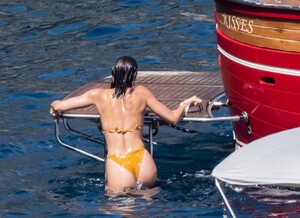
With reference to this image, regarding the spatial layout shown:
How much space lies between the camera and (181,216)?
28.9ft

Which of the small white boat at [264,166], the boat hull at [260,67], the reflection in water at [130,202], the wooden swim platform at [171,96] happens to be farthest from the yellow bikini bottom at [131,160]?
the small white boat at [264,166]

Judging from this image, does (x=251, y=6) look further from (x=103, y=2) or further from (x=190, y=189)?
(x=103, y=2)

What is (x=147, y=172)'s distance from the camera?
932 centimetres

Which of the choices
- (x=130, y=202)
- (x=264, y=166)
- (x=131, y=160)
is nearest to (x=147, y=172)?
(x=131, y=160)

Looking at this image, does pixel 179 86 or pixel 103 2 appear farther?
pixel 103 2

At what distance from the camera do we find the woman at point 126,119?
9.26m

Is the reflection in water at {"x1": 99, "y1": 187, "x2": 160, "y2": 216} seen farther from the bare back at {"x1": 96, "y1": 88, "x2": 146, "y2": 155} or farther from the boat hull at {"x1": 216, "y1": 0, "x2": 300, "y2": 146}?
the boat hull at {"x1": 216, "y1": 0, "x2": 300, "y2": 146}

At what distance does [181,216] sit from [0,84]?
17.4 ft

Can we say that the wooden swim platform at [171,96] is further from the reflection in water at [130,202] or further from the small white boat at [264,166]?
the small white boat at [264,166]

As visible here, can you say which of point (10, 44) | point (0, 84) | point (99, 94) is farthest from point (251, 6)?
point (10, 44)

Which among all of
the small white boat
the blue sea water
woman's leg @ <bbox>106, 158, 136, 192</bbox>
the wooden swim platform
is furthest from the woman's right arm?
the small white boat

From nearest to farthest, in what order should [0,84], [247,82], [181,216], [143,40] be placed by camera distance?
1. [181,216]
2. [247,82]
3. [0,84]
4. [143,40]

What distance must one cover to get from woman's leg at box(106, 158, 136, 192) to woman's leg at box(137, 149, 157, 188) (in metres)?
0.09

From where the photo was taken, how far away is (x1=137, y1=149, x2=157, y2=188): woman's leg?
9305 mm
